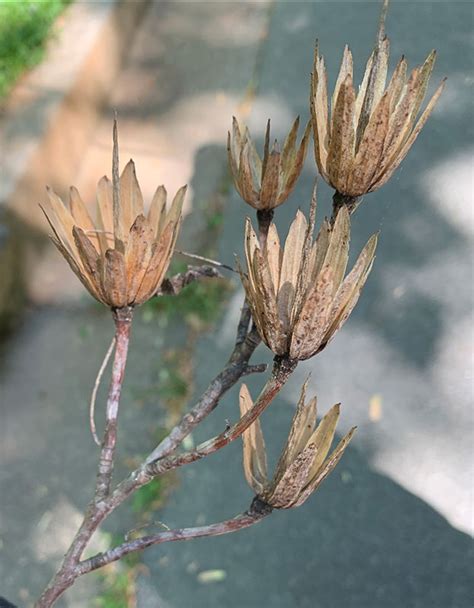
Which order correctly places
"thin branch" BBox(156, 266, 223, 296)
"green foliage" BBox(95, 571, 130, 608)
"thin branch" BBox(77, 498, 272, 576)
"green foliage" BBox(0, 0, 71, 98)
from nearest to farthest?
1. "thin branch" BBox(77, 498, 272, 576)
2. "thin branch" BBox(156, 266, 223, 296)
3. "green foliage" BBox(95, 571, 130, 608)
4. "green foliage" BBox(0, 0, 71, 98)

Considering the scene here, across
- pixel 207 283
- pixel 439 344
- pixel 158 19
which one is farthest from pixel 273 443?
pixel 158 19

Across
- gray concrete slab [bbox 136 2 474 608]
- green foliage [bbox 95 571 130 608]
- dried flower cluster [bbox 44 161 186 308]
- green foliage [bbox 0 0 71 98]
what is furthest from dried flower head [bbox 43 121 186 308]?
green foliage [bbox 0 0 71 98]

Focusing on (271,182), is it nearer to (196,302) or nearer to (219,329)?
(219,329)

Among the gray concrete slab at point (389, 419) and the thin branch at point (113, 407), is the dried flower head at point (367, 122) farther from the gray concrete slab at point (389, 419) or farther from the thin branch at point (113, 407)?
the gray concrete slab at point (389, 419)

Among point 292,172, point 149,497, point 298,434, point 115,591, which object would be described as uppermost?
point 292,172

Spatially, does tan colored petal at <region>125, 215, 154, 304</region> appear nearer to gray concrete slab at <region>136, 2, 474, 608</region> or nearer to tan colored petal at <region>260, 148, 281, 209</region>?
tan colored petal at <region>260, 148, 281, 209</region>

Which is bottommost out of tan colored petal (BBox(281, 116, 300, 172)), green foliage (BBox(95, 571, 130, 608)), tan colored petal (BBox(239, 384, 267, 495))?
green foliage (BBox(95, 571, 130, 608))

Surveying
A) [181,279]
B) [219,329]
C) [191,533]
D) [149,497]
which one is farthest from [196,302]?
[191,533]
